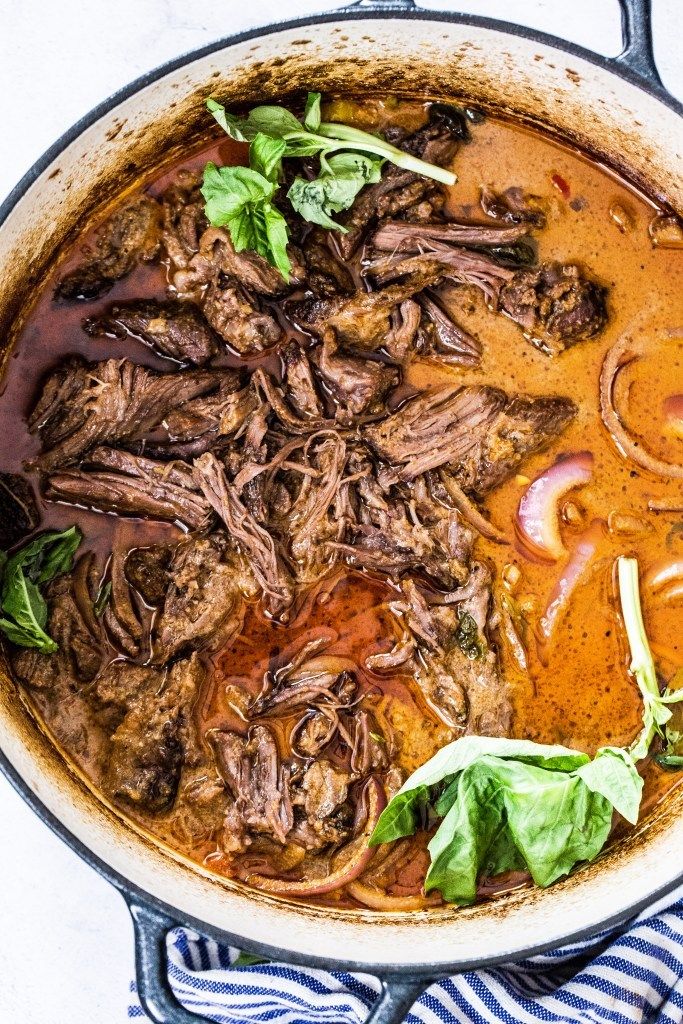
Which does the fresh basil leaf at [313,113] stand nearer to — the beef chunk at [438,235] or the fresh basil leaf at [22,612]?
the beef chunk at [438,235]

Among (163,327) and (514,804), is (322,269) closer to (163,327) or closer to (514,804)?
(163,327)

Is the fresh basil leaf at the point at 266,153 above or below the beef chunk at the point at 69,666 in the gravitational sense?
above

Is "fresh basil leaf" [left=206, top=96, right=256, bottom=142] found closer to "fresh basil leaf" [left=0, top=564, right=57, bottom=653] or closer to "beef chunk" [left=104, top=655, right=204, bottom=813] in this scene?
"fresh basil leaf" [left=0, top=564, right=57, bottom=653]

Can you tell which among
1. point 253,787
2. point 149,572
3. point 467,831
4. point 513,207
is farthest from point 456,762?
point 513,207

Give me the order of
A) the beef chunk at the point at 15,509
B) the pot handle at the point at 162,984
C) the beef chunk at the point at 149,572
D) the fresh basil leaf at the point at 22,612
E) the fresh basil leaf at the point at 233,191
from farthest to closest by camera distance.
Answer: the beef chunk at the point at 149,572 < the beef chunk at the point at 15,509 < the fresh basil leaf at the point at 22,612 < the fresh basil leaf at the point at 233,191 < the pot handle at the point at 162,984

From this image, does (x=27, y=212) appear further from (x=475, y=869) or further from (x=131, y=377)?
(x=475, y=869)

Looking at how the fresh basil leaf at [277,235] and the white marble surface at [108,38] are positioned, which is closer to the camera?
the fresh basil leaf at [277,235]

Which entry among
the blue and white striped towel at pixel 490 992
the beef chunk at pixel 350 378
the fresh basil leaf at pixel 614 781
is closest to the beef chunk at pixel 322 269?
the beef chunk at pixel 350 378
